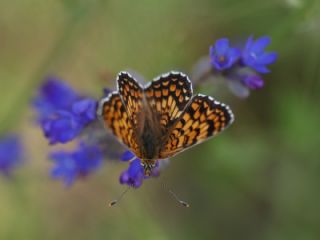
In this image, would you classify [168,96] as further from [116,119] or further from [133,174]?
[133,174]

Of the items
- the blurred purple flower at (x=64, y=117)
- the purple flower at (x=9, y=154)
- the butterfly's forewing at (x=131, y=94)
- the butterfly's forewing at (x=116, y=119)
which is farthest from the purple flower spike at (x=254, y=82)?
the purple flower at (x=9, y=154)

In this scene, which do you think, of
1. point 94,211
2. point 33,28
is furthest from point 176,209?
point 33,28

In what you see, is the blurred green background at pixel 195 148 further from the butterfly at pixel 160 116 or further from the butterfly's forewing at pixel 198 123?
the butterfly's forewing at pixel 198 123

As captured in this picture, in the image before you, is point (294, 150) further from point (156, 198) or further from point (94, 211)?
point (94, 211)

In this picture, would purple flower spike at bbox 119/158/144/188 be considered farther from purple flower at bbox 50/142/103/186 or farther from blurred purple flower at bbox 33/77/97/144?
purple flower at bbox 50/142/103/186

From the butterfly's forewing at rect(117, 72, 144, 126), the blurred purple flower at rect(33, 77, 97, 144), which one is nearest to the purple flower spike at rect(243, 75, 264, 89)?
the butterfly's forewing at rect(117, 72, 144, 126)

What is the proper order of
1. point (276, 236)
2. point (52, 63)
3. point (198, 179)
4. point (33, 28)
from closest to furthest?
point (52, 63) → point (276, 236) → point (198, 179) → point (33, 28)
